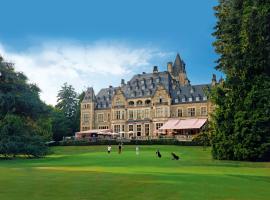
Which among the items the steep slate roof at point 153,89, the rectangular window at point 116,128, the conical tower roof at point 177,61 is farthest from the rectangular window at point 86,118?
the conical tower roof at point 177,61

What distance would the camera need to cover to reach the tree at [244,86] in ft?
112

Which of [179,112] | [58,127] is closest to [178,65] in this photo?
[179,112]

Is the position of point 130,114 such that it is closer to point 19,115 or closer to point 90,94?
point 90,94

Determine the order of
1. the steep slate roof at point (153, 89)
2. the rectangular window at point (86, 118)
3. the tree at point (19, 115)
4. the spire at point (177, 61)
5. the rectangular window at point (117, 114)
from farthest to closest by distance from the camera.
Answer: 1. the spire at point (177, 61)
2. the rectangular window at point (86, 118)
3. the rectangular window at point (117, 114)
4. the steep slate roof at point (153, 89)
5. the tree at point (19, 115)

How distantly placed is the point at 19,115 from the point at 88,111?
5778cm

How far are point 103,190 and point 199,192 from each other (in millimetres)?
3236

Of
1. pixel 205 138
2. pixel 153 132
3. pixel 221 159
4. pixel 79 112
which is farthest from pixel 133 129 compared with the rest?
pixel 221 159

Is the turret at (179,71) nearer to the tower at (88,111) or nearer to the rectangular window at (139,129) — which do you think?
the rectangular window at (139,129)

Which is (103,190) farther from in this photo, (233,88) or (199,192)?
(233,88)

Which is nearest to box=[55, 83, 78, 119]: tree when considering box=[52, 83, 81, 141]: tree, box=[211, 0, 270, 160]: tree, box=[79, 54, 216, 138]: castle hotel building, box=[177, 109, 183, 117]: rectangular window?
box=[52, 83, 81, 141]: tree

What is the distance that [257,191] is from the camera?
14195 mm

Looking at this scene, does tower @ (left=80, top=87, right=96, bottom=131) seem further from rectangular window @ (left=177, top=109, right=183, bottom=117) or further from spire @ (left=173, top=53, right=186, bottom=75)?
rectangular window @ (left=177, top=109, right=183, bottom=117)

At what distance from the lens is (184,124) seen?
284ft

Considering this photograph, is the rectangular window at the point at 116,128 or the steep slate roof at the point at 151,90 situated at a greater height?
the steep slate roof at the point at 151,90
